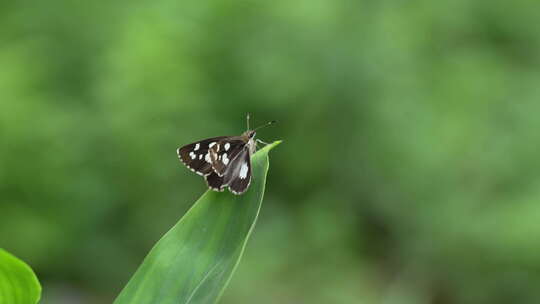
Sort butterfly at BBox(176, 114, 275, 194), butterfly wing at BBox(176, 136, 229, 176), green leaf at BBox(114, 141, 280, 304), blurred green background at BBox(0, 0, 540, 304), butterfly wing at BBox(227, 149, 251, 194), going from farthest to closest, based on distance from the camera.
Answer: blurred green background at BBox(0, 0, 540, 304) < butterfly wing at BBox(176, 136, 229, 176) < butterfly at BBox(176, 114, 275, 194) < butterfly wing at BBox(227, 149, 251, 194) < green leaf at BBox(114, 141, 280, 304)

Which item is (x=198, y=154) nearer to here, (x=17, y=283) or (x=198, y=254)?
(x=198, y=254)

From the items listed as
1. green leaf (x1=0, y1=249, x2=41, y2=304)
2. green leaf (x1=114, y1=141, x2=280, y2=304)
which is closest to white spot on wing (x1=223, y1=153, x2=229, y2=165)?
green leaf (x1=114, y1=141, x2=280, y2=304)

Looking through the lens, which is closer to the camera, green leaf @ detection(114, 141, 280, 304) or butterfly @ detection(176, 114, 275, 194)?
green leaf @ detection(114, 141, 280, 304)

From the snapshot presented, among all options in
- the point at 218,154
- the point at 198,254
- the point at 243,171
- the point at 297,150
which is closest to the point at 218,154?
the point at 218,154

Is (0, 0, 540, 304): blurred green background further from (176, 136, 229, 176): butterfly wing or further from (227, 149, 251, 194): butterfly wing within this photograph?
(227, 149, 251, 194): butterfly wing

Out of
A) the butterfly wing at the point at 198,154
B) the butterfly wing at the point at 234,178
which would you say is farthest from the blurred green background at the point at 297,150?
the butterfly wing at the point at 234,178

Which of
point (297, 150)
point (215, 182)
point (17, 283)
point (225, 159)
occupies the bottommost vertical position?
point (17, 283)

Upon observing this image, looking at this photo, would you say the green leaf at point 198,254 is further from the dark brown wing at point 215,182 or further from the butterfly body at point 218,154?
the butterfly body at point 218,154
